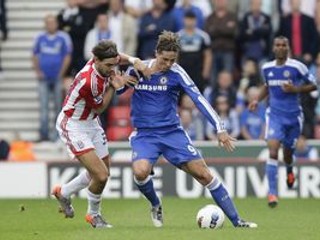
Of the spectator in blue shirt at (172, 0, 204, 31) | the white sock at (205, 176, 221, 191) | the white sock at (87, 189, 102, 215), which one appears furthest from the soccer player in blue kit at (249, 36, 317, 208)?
the spectator in blue shirt at (172, 0, 204, 31)

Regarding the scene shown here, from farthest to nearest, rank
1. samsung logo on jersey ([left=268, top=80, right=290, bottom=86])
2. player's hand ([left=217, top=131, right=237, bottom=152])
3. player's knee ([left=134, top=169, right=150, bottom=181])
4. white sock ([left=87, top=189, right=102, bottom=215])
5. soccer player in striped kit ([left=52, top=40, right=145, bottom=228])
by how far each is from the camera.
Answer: samsung logo on jersey ([left=268, top=80, right=290, bottom=86]) < white sock ([left=87, top=189, right=102, bottom=215]) < player's knee ([left=134, top=169, right=150, bottom=181]) < soccer player in striped kit ([left=52, top=40, right=145, bottom=228]) < player's hand ([left=217, top=131, right=237, bottom=152])

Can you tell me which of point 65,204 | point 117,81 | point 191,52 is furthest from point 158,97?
point 191,52

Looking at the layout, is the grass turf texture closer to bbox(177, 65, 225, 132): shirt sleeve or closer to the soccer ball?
the soccer ball

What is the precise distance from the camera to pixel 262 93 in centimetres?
1975

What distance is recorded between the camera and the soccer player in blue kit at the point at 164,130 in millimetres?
14961


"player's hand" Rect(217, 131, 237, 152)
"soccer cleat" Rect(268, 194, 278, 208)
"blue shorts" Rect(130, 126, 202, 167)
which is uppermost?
"player's hand" Rect(217, 131, 237, 152)

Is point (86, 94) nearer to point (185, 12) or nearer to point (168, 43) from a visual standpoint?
point (168, 43)

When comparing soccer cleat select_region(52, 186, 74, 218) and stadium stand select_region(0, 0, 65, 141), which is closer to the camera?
soccer cleat select_region(52, 186, 74, 218)

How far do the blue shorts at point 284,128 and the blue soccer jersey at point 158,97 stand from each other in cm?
434

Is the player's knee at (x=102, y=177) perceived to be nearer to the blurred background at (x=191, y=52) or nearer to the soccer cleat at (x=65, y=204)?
the soccer cleat at (x=65, y=204)

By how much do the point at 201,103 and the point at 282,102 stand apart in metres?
4.98

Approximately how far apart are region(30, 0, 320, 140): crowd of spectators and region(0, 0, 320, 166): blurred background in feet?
0.06

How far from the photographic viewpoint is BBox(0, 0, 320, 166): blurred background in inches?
958

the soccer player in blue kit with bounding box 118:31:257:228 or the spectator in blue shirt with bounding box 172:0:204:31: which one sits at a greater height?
the spectator in blue shirt with bounding box 172:0:204:31
